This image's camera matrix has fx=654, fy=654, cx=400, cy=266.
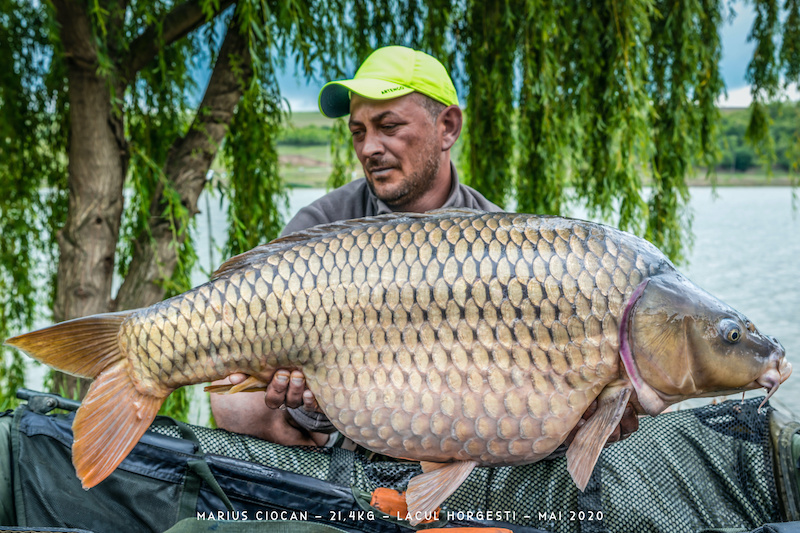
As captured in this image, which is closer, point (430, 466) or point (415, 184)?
point (430, 466)

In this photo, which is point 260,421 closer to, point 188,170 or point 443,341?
point 443,341

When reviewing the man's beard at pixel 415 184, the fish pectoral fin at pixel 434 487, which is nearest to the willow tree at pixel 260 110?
the man's beard at pixel 415 184

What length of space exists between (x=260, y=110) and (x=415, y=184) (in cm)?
91

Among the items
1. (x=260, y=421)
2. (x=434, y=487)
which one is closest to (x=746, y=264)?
(x=260, y=421)

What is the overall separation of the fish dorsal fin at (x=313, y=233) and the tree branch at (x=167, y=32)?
1.27m

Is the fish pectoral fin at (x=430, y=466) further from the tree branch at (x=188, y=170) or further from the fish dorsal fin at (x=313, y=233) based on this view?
the tree branch at (x=188, y=170)

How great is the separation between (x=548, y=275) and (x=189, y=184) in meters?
1.60

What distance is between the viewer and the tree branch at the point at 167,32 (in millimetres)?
2143

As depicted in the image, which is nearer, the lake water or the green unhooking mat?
the green unhooking mat

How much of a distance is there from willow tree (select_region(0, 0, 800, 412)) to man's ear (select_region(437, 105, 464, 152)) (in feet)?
1.68

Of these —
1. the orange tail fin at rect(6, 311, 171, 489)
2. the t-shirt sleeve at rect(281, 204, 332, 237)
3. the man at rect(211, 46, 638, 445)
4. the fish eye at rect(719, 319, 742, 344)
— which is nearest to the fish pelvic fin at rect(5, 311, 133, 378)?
the orange tail fin at rect(6, 311, 171, 489)

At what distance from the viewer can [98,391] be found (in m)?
1.10

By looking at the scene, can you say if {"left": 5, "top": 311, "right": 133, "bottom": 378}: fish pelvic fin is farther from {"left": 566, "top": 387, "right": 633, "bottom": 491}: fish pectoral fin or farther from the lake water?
the lake water

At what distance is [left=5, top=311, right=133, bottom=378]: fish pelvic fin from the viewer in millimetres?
1073
